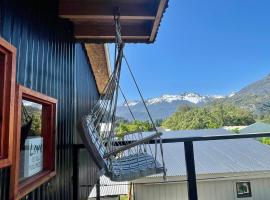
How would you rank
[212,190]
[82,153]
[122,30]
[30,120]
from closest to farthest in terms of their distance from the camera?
[30,120], [122,30], [82,153], [212,190]

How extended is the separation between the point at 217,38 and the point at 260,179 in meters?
39.5

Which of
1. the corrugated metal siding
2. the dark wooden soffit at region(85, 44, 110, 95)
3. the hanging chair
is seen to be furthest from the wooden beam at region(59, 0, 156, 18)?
the dark wooden soffit at region(85, 44, 110, 95)

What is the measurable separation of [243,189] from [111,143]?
7242mm

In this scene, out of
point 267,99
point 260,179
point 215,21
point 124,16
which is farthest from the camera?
point 267,99

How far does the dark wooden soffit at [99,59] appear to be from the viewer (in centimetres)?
499

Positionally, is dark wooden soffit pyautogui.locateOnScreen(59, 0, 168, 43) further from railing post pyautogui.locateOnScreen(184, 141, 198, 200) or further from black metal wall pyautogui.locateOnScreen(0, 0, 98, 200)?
railing post pyautogui.locateOnScreen(184, 141, 198, 200)

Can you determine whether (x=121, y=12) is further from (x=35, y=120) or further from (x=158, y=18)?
(x=35, y=120)

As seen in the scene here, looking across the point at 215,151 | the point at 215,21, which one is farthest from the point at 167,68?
the point at 215,151

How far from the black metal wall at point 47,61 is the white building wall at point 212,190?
4.94 meters

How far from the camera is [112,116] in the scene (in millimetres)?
2463

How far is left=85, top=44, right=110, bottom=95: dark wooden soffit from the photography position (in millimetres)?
4987

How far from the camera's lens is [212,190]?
800 centimetres

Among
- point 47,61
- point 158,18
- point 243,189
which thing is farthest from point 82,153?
point 243,189

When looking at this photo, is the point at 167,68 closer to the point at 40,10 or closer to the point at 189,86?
the point at 189,86
